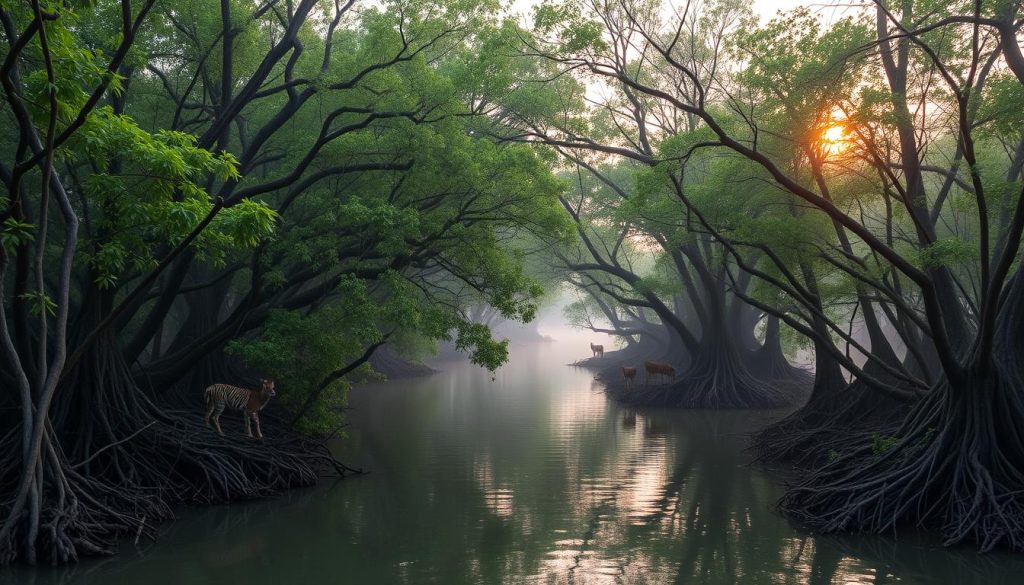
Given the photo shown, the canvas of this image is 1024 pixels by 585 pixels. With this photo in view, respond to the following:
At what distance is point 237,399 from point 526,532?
5751mm

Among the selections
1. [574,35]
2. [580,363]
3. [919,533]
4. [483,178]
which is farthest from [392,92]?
[580,363]

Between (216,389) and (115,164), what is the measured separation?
3852 millimetres

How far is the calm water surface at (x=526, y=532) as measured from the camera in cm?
744

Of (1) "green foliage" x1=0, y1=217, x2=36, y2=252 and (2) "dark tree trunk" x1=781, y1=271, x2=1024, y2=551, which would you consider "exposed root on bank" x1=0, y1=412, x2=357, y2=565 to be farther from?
(2) "dark tree trunk" x1=781, y1=271, x2=1024, y2=551

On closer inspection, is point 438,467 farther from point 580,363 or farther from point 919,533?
point 580,363

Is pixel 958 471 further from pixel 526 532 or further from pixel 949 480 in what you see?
pixel 526 532

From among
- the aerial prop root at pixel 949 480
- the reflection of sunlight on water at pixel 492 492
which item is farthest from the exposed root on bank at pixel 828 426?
the reflection of sunlight on water at pixel 492 492

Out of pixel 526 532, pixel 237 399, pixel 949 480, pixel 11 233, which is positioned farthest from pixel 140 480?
pixel 949 480

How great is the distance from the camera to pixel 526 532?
9008 millimetres

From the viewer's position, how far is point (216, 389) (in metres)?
12.2

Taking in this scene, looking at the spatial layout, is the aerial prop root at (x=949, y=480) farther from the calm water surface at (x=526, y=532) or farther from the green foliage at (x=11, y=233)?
the green foliage at (x=11, y=233)

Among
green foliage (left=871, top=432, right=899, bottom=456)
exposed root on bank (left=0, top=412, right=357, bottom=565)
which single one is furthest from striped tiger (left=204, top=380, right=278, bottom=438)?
green foliage (left=871, top=432, right=899, bottom=456)

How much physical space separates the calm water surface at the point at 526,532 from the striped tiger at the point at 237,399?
1.88 m

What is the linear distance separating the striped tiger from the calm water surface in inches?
73.9
